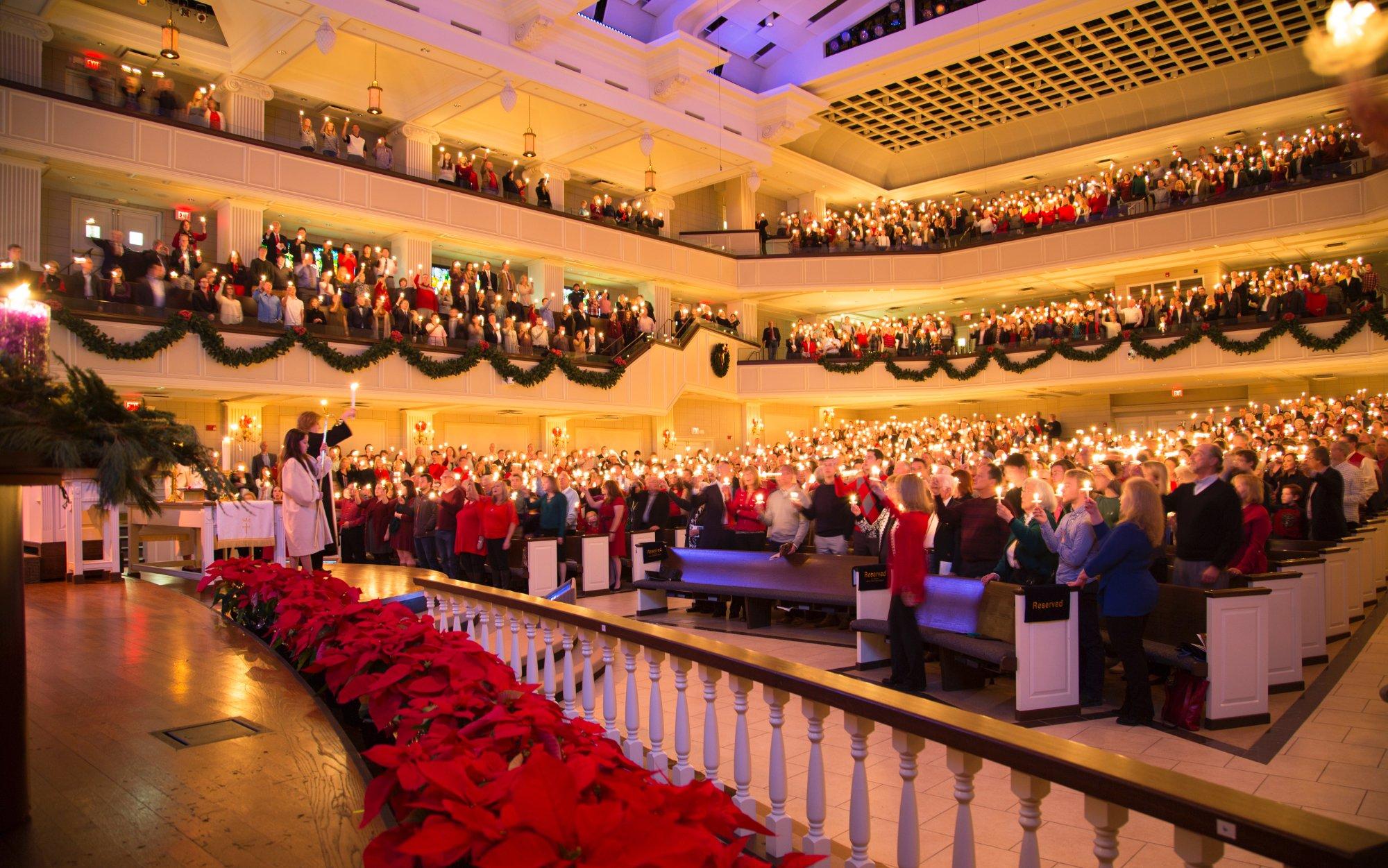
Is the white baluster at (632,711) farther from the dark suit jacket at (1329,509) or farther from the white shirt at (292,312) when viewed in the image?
the white shirt at (292,312)

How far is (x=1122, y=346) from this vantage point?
21.6 metres

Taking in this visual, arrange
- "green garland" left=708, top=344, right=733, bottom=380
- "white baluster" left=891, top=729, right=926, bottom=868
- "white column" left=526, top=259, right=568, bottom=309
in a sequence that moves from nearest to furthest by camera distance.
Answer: "white baluster" left=891, top=729, right=926, bottom=868 → "white column" left=526, top=259, right=568, bottom=309 → "green garland" left=708, top=344, right=733, bottom=380

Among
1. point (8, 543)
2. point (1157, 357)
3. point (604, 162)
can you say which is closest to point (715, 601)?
point (8, 543)

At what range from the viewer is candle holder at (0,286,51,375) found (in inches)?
91.5

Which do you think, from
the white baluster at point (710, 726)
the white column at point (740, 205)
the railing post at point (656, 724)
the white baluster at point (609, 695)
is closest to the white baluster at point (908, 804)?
the white baluster at point (710, 726)

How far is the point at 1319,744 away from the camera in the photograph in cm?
505

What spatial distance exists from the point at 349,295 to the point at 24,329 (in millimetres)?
15958

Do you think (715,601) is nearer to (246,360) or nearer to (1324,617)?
(1324,617)

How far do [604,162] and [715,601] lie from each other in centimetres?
1779

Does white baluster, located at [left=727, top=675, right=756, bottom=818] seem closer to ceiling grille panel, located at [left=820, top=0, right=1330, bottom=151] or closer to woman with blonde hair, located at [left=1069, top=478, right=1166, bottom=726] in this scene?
woman with blonde hair, located at [left=1069, top=478, right=1166, bottom=726]

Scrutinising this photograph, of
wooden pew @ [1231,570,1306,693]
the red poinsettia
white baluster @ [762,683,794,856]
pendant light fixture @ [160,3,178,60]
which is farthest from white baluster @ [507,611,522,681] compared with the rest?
pendant light fixture @ [160,3,178,60]

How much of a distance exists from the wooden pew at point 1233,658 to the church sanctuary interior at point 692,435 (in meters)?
0.04

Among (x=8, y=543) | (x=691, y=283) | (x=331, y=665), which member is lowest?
(x=331, y=665)

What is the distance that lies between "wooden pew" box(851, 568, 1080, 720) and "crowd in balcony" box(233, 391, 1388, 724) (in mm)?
262
